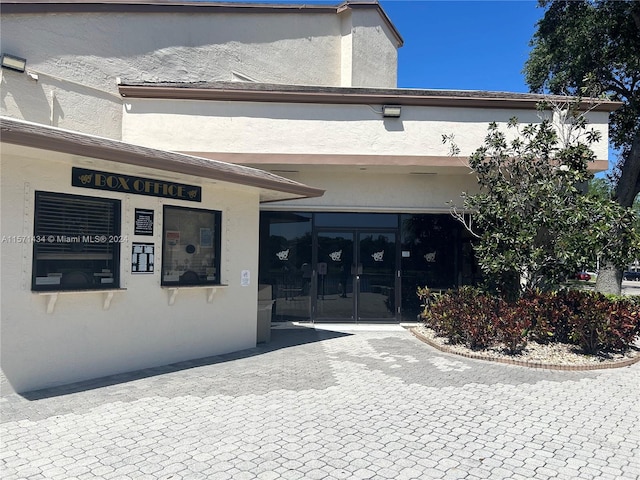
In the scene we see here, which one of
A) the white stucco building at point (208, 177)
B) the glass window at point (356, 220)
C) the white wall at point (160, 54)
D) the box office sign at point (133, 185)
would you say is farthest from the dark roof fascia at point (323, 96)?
the box office sign at point (133, 185)

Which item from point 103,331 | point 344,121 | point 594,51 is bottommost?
point 103,331

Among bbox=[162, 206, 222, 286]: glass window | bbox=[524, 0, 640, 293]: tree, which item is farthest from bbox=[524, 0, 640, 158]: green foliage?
bbox=[162, 206, 222, 286]: glass window

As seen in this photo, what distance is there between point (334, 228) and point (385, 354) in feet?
13.7

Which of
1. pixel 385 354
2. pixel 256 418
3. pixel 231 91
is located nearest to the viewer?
pixel 256 418

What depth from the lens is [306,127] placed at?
11117 millimetres

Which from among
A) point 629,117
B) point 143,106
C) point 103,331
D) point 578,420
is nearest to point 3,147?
point 103,331

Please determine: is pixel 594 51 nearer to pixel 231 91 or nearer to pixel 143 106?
pixel 231 91

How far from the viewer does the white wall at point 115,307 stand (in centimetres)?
586

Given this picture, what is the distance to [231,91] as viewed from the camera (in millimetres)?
10812

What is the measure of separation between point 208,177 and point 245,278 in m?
2.36

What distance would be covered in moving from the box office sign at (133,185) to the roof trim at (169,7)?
21.1 ft

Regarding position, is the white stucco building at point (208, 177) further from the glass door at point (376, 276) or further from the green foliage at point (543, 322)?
the green foliage at point (543, 322)

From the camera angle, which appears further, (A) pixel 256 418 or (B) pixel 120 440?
(A) pixel 256 418

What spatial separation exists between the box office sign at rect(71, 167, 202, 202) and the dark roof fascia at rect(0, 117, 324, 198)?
52 centimetres
